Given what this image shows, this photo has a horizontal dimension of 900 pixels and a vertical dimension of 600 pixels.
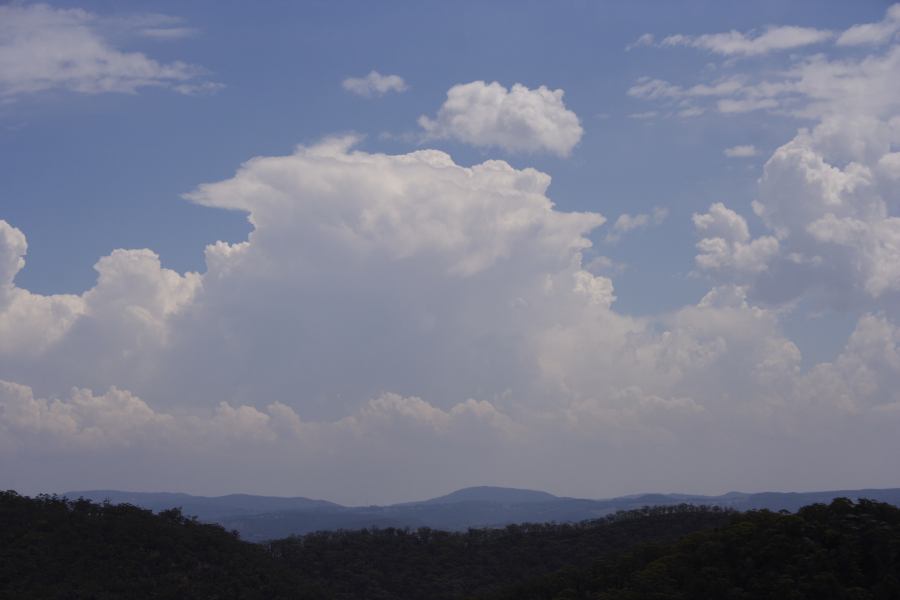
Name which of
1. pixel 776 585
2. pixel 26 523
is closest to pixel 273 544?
pixel 26 523

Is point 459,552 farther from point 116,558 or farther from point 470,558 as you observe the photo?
point 116,558

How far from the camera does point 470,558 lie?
83.5 m

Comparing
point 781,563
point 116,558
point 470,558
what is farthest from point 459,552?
point 781,563

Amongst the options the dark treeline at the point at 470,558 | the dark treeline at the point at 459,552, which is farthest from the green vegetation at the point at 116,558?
the dark treeline at the point at 459,552

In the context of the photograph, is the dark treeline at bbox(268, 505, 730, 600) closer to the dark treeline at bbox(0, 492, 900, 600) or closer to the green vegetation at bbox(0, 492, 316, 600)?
the dark treeline at bbox(0, 492, 900, 600)

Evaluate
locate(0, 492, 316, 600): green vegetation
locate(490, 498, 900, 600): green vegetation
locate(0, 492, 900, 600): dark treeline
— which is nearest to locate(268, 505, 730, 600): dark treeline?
locate(0, 492, 900, 600): dark treeline

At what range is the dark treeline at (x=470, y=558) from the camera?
44.7 metres

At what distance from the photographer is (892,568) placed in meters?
42.4

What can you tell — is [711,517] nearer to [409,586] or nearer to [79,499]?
[409,586]

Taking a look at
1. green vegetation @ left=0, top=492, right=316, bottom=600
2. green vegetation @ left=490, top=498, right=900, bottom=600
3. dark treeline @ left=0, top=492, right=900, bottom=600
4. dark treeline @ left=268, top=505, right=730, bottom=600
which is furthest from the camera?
dark treeline @ left=268, top=505, right=730, bottom=600

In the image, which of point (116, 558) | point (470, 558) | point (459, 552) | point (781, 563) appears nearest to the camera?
point (781, 563)

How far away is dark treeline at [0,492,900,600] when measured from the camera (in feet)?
147

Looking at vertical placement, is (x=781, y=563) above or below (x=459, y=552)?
above

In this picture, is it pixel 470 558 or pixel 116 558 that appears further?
pixel 470 558
